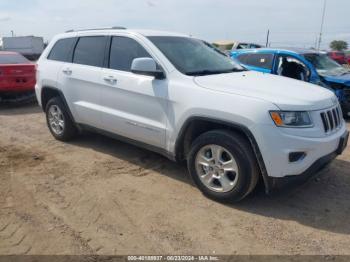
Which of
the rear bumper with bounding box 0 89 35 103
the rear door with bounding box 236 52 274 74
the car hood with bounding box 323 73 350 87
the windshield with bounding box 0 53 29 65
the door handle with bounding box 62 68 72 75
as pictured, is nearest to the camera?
the door handle with bounding box 62 68 72 75

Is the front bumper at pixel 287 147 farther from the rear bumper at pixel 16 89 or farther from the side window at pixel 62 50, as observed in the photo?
the rear bumper at pixel 16 89

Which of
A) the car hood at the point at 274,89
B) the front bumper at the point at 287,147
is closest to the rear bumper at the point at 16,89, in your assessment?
the car hood at the point at 274,89

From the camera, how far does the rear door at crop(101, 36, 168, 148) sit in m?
4.50

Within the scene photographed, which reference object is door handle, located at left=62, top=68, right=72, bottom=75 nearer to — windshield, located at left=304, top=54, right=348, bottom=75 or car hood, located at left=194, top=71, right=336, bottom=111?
car hood, located at left=194, top=71, right=336, bottom=111

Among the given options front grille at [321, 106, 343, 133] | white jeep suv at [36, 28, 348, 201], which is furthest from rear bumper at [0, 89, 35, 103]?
front grille at [321, 106, 343, 133]

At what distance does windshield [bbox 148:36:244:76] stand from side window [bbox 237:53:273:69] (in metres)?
3.90

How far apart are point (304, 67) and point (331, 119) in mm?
4976

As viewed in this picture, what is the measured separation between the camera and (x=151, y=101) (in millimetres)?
4539

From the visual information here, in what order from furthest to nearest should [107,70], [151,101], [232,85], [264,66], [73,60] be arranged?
[264,66], [73,60], [107,70], [151,101], [232,85]

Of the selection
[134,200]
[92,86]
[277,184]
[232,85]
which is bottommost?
[134,200]

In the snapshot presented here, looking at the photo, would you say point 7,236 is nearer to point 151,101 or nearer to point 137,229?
point 137,229

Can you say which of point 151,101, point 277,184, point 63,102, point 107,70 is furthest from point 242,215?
point 63,102

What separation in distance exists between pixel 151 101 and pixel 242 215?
1671 mm

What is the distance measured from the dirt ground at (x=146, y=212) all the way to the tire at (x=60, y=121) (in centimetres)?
72
